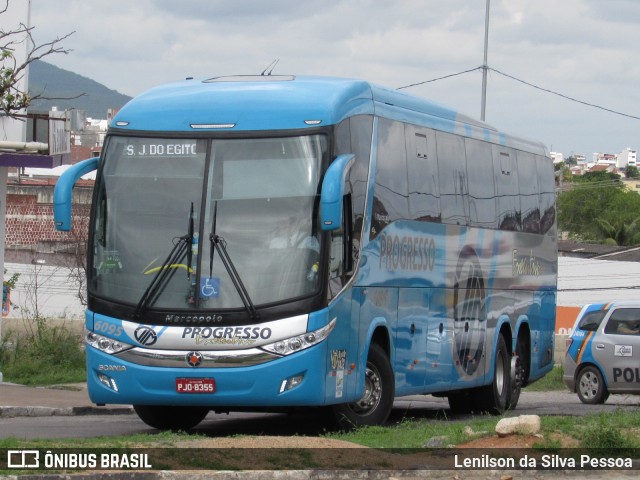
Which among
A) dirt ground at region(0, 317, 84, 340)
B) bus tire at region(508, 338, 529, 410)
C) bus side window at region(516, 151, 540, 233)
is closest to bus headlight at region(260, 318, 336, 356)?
bus tire at region(508, 338, 529, 410)

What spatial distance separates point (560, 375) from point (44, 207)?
33304 millimetres

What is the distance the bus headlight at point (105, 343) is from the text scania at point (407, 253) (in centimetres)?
325

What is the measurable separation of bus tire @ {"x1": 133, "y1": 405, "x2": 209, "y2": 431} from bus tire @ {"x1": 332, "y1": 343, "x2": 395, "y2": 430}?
1.85 metres

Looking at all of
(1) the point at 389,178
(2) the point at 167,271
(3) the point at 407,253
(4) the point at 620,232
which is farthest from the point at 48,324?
(4) the point at 620,232

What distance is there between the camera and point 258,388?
1334 cm

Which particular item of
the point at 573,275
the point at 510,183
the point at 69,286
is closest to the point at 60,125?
the point at 510,183

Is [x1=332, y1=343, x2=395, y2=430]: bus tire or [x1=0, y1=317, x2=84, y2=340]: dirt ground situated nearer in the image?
[x1=332, y1=343, x2=395, y2=430]: bus tire

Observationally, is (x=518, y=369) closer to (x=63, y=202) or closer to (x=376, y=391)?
(x=376, y=391)

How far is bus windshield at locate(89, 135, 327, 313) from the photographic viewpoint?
13.5 m

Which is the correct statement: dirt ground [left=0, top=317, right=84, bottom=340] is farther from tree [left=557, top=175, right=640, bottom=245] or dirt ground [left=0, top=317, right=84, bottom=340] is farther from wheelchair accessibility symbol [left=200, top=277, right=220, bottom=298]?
tree [left=557, top=175, right=640, bottom=245]

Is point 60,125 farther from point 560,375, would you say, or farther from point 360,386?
point 560,375

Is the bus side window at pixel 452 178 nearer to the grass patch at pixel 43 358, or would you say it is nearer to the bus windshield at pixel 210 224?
the bus windshield at pixel 210 224

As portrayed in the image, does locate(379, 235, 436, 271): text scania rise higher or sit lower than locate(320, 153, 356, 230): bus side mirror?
lower

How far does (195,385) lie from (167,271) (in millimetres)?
1204
